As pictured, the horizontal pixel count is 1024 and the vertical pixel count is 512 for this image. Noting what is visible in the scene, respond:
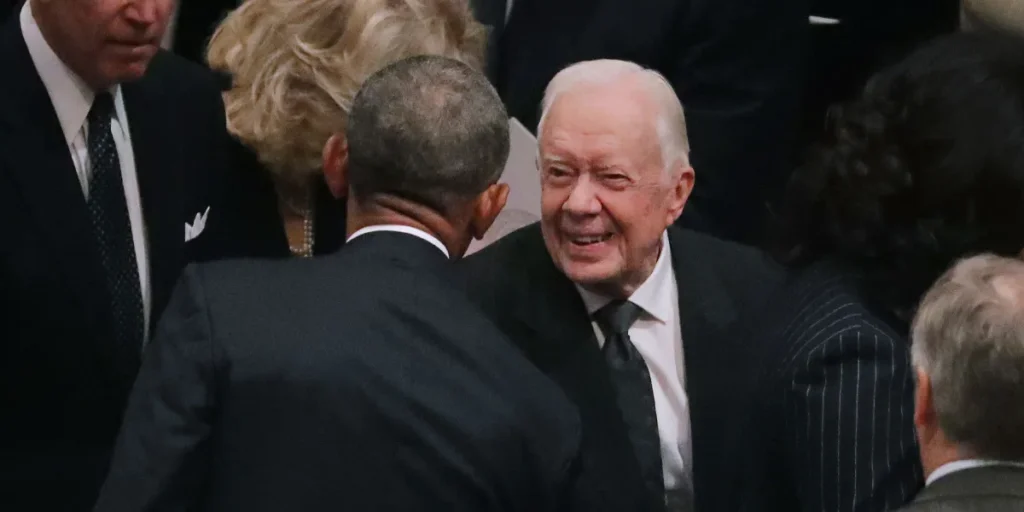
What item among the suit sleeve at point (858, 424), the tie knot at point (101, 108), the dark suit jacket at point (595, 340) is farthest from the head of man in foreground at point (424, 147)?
the tie knot at point (101, 108)

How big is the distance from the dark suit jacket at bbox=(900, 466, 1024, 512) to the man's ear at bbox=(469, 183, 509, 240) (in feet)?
2.23

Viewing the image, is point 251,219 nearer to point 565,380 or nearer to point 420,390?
point 565,380

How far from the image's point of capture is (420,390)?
1.67 meters

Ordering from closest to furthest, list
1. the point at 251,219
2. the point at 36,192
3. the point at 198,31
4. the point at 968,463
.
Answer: the point at 968,463, the point at 36,192, the point at 251,219, the point at 198,31

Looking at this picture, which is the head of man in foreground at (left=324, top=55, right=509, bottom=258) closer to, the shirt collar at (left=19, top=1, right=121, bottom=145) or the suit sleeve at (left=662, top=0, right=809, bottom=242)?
the shirt collar at (left=19, top=1, right=121, bottom=145)

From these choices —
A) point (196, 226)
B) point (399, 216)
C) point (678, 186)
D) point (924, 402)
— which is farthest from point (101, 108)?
point (924, 402)

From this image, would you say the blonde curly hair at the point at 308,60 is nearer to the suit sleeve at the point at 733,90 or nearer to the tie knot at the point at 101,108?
the tie knot at the point at 101,108

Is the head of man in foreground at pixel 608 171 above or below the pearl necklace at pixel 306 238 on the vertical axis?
above

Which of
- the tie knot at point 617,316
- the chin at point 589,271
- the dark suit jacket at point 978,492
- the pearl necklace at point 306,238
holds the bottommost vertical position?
the pearl necklace at point 306,238

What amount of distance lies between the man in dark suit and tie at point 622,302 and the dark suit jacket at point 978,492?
677mm

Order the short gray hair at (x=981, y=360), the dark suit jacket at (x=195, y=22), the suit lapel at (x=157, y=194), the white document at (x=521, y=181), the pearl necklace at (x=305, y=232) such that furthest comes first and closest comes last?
the dark suit jacket at (x=195, y=22)
the white document at (x=521, y=181)
the pearl necklace at (x=305, y=232)
the suit lapel at (x=157, y=194)
the short gray hair at (x=981, y=360)

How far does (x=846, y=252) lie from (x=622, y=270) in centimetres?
45

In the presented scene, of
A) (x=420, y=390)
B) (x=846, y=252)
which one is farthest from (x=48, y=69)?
(x=846, y=252)

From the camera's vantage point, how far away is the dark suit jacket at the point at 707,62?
2.85m
